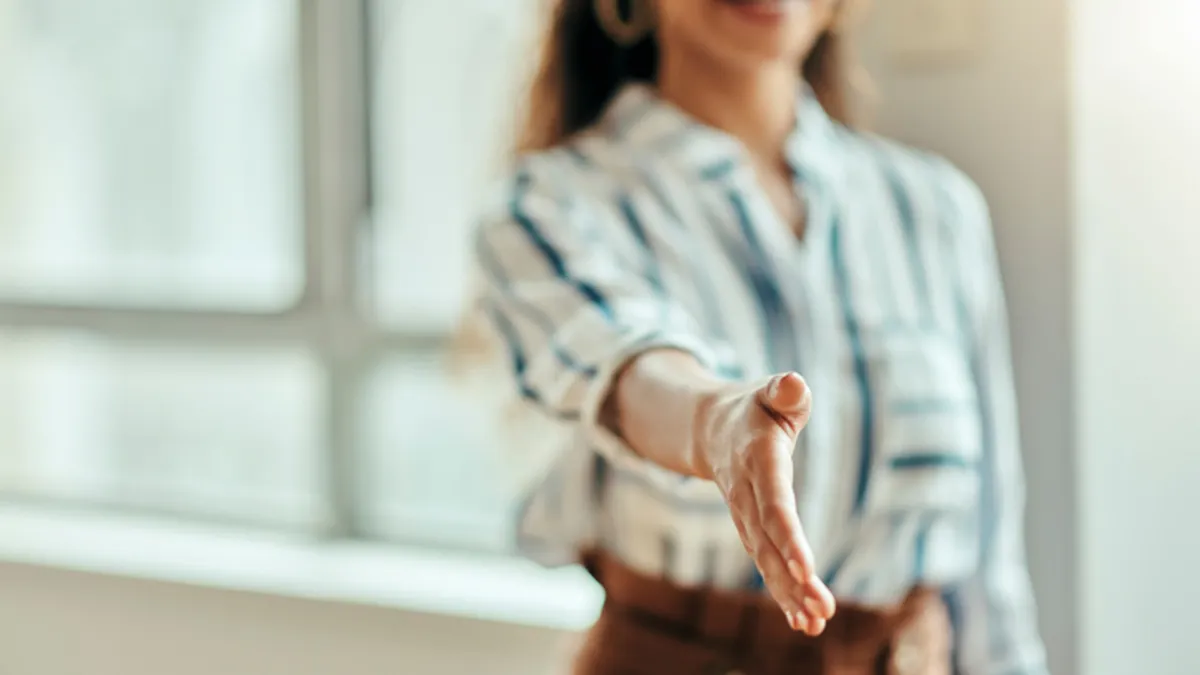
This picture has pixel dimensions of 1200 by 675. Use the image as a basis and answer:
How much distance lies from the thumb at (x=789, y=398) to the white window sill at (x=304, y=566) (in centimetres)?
67

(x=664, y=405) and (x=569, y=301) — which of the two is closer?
(x=664, y=405)

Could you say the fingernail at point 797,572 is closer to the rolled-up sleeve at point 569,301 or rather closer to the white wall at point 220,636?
the rolled-up sleeve at point 569,301

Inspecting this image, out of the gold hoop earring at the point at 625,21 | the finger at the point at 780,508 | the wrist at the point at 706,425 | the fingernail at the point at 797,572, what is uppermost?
the gold hoop earring at the point at 625,21

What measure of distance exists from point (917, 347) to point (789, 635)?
0.57ft

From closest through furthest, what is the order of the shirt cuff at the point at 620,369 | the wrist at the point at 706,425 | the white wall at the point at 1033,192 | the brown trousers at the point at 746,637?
the wrist at the point at 706,425
the shirt cuff at the point at 620,369
the brown trousers at the point at 746,637
the white wall at the point at 1033,192

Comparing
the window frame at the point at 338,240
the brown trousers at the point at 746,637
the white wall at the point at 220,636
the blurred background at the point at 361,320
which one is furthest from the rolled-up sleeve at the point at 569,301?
the window frame at the point at 338,240

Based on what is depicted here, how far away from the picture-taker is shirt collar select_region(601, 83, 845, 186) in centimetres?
78

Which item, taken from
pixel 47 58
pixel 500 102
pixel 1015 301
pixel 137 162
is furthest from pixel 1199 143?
pixel 47 58

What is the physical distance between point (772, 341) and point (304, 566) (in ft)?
2.25

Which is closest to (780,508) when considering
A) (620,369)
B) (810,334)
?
(620,369)

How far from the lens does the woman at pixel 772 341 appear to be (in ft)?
2.43

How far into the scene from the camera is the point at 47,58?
1.52 m

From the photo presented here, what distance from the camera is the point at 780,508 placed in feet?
1.37

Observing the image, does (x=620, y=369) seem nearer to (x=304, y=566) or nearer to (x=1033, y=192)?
(x=1033, y=192)
